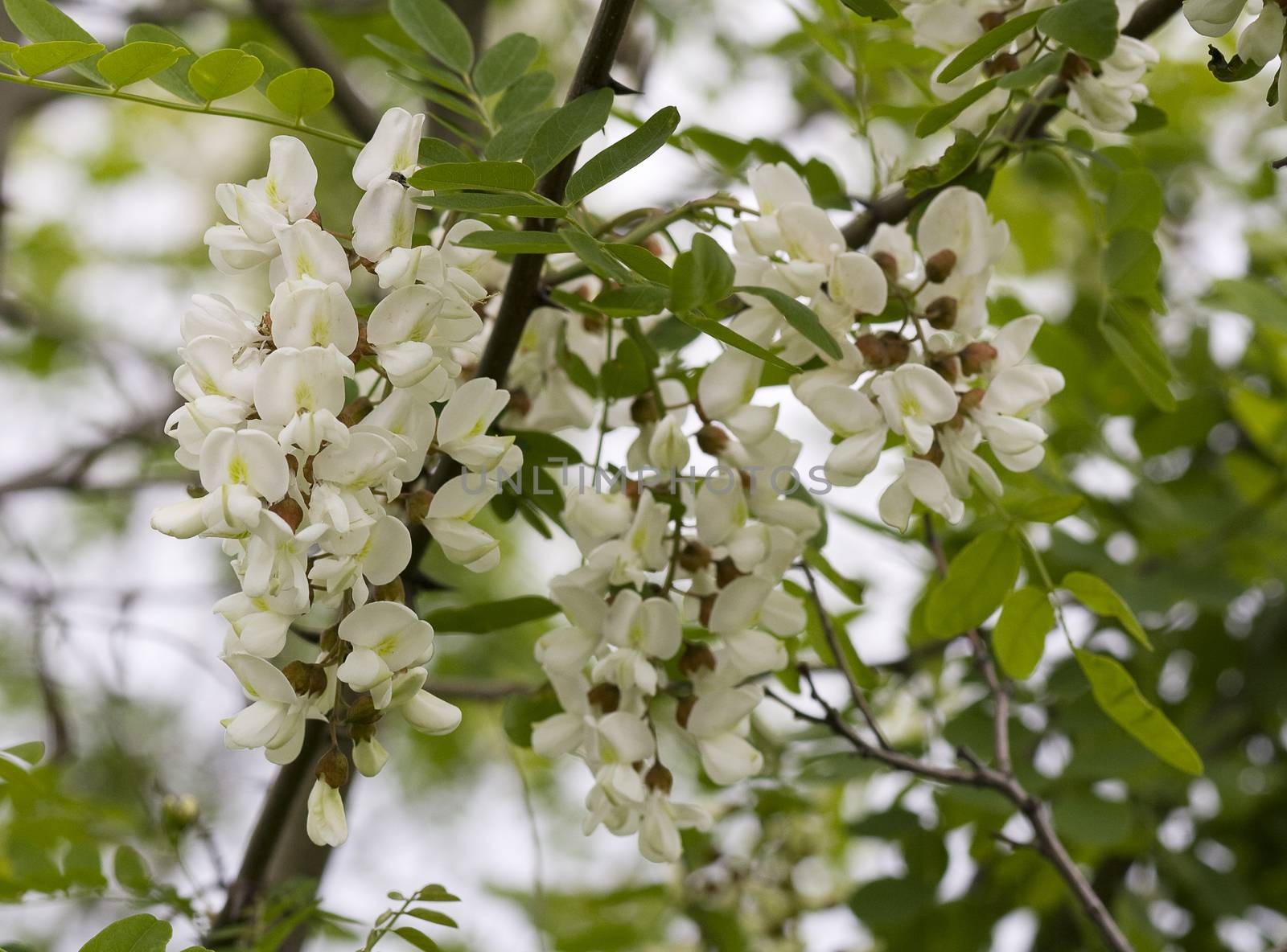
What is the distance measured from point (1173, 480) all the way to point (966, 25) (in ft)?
2.43

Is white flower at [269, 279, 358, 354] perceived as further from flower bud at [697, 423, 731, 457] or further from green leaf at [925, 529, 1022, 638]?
green leaf at [925, 529, 1022, 638]

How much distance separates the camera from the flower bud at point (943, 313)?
2.18 feet

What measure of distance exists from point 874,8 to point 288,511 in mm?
359

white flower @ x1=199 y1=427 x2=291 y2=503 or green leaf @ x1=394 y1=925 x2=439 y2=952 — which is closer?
white flower @ x1=199 y1=427 x2=291 y2=503

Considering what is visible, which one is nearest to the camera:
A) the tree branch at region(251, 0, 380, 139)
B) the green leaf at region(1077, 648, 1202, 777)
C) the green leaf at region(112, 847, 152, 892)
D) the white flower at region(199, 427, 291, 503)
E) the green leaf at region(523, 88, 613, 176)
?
the white flower at region(199, 427, 291, 503)

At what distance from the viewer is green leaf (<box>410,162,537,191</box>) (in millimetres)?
530

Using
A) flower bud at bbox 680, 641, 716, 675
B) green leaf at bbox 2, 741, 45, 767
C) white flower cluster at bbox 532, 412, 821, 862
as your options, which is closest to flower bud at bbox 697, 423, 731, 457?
white flower cluster at bbox 532, 412, 821, 862

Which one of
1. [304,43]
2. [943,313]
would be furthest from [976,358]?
[304,43]

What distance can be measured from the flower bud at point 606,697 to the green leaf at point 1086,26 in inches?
15.3

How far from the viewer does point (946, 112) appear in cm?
62

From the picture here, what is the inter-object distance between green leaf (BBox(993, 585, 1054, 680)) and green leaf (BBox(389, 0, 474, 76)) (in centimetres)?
47

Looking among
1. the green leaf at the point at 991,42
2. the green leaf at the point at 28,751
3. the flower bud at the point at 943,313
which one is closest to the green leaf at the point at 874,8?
the green leaf at the point at 991,42

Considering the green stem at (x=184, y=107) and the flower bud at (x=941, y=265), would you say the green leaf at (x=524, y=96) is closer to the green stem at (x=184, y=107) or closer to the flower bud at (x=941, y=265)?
the green stem at (x=184, y=107)

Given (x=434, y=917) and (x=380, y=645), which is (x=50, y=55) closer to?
(x=380, y=645)
